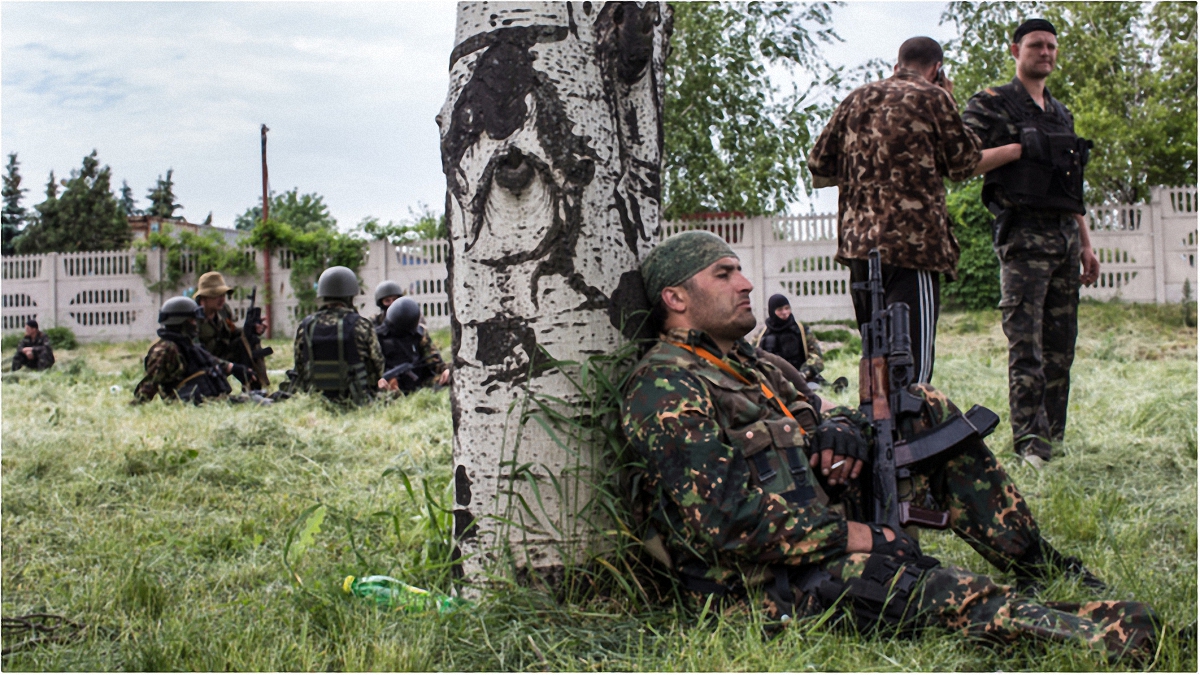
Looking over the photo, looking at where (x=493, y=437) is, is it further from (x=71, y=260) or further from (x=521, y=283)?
(x=71, y=260)

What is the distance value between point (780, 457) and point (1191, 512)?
2.06 metres

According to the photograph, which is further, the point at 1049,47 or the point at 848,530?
the point at 1049,47

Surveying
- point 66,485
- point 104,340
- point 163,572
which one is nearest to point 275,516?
point 163,572

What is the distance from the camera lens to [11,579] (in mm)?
3141

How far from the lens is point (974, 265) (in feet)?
50.1

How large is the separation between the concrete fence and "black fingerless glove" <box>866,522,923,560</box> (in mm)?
9859

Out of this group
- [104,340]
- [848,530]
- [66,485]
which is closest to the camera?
[848,530]

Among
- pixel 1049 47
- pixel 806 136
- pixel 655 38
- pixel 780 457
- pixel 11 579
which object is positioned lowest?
pixel 11 579

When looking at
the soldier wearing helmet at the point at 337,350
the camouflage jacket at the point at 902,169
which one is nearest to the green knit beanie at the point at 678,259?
the camouflage jacket at the point at 902,169

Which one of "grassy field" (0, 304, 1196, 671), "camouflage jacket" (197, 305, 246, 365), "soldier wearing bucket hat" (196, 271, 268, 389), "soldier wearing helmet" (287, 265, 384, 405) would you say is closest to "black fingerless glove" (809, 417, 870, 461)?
"grassy field" (0, 304, 1196, 671)

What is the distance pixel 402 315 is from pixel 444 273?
9400 millimetres

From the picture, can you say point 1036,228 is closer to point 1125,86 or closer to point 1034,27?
point 1034,27

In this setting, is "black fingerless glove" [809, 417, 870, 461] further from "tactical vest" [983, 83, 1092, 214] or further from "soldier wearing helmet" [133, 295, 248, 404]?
"soldier wearing helmet" [133, 295, 248, 404]

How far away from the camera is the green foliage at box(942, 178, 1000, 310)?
15180 millimetres
